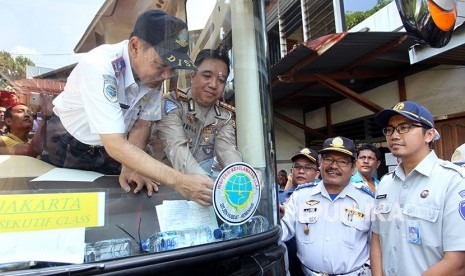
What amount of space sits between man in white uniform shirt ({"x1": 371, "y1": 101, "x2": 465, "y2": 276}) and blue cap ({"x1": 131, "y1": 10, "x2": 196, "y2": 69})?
1132 mm

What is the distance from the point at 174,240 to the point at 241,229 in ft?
0.80

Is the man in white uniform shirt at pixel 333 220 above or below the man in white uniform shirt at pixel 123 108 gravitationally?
below

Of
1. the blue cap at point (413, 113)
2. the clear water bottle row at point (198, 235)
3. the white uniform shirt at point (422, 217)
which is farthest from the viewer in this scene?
the blue cap at point (413, 113)

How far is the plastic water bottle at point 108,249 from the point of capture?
3.20 feet

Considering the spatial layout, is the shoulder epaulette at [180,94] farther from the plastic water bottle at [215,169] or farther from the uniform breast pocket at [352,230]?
the uniform breast pocket at [352,230]

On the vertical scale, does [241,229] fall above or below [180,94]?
below

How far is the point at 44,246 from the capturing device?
0.91 meters

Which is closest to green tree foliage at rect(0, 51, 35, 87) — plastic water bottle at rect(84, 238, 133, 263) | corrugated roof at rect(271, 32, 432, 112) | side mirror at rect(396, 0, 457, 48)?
plastic water bottle at rect(84, 238, 133, 263)

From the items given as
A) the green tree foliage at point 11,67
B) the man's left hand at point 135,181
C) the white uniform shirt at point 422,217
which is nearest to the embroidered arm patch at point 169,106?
the man's left hand at point 135,181

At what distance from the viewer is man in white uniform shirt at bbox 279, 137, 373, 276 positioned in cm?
209

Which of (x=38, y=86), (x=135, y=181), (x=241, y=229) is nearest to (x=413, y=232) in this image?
(x=241, y=229)

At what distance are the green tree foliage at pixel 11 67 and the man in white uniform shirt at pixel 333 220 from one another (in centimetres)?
166

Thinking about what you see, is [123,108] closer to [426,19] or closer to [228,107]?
[228,107]

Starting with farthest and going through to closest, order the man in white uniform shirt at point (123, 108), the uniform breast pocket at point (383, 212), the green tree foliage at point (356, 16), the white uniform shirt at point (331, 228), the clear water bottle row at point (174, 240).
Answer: the green tree foliage at point (356, 16)
the white uniform shirt at point (331, 228)
the uniform breast pocket at point (383, 212)
the man in white uniform shirt at point (123, 108)
the clear water bottle row at point (174, 240)
